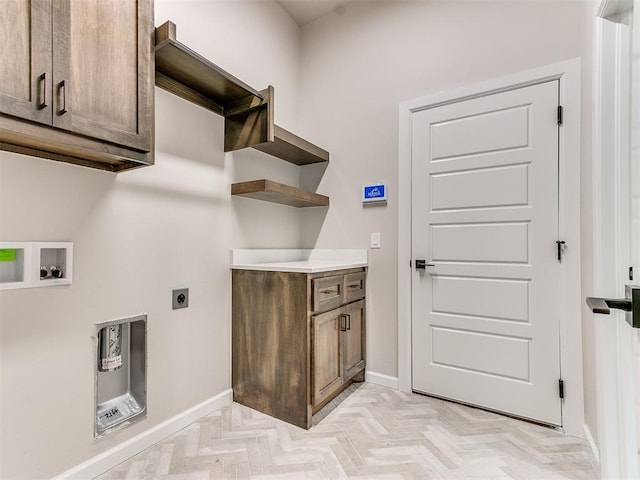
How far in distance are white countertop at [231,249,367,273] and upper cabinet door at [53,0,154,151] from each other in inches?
39.0

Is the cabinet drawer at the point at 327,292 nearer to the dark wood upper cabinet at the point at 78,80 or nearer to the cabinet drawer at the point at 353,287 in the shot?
the cabinet drawer at the point at 353,287

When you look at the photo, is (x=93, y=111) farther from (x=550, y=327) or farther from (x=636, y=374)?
(x=550, y=327)

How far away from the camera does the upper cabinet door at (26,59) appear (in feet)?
3.22

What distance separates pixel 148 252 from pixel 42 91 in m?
0.89

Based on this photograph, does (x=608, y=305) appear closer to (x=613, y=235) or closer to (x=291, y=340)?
(x=613, y=235)

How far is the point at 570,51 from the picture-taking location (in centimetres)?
193

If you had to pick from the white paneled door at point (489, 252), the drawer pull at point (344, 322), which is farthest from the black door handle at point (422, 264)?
the drawer pull at point (344, 322)

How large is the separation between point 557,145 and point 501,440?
1736 mm

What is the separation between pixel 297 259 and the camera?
2912mm

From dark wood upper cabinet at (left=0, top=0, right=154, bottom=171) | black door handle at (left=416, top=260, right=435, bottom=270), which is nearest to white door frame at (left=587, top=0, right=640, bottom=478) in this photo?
black door handle at (left=416, top=260, right=435, bottom=270)

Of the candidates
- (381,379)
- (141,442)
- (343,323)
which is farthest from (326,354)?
(141,442)

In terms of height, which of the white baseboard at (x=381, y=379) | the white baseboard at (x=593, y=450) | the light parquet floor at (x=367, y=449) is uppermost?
the white baseboard at (x=593, y=450)

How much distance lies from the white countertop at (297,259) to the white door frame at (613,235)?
4.33ft

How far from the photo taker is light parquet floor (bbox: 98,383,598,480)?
154cm
